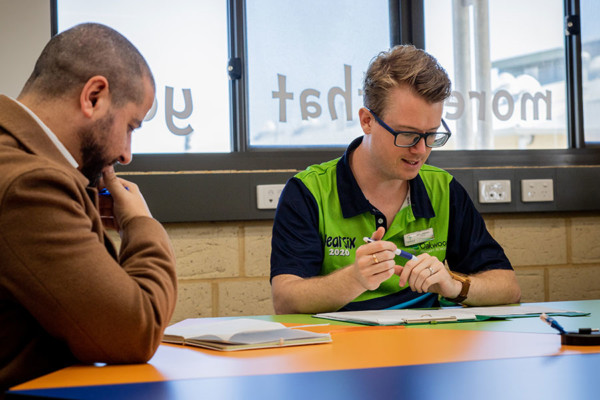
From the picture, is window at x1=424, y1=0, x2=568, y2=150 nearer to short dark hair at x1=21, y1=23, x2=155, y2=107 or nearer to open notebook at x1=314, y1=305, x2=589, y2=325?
open notebook at x1=314, y1=305, x2=589, y2=325

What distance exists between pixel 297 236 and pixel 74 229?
1006 millimetres

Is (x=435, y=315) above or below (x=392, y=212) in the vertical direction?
below

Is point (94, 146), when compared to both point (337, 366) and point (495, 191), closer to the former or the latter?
point (337, 366)

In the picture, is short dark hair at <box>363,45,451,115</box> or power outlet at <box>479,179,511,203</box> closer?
short dark hair at <box>363,45,451,115</box>

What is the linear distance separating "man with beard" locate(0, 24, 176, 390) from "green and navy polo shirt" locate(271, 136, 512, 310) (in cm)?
75

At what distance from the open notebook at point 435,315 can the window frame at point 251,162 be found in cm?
106

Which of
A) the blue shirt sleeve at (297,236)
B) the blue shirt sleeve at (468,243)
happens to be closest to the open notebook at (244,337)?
the blue shirt sleeve at (297,236)

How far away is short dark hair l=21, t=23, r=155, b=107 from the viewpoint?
1212 millimetres

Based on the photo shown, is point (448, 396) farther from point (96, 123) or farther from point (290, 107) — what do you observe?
point (290, 107)

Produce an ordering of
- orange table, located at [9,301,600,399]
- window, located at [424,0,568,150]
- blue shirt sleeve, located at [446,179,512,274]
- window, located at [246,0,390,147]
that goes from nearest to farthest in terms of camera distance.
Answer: orange table, located at [9,301,600,399]
blue shirt sleeve, located at [446,179,512,274]
window, located at [246,0,390,147]
window, located at [424,0,568,150]

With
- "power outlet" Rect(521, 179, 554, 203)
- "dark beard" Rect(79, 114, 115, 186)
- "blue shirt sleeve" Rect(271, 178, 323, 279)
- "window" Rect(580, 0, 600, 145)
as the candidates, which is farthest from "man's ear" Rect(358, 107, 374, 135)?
"window" Rect(580, 0, 600, 145)

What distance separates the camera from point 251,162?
9.40 ft

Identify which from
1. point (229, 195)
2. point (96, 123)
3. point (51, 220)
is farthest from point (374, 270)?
point (229, 195)

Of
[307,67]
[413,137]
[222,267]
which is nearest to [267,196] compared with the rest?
[222,267]
